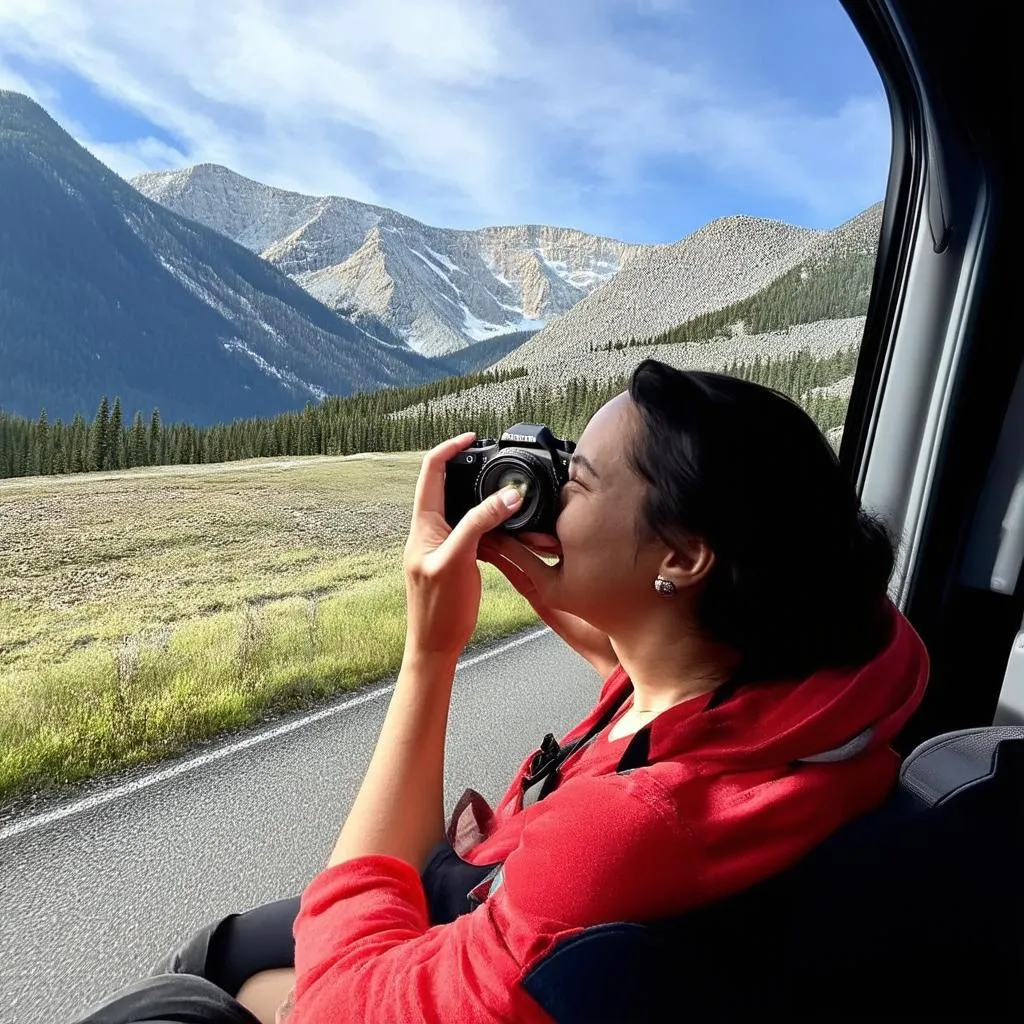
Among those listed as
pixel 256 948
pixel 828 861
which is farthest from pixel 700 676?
pixel 256 948

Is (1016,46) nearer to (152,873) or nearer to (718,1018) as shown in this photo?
(718,1018)

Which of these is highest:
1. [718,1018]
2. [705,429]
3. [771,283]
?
[771,283]

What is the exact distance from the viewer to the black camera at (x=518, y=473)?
2.90 feet

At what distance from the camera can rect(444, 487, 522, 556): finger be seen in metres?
0.85

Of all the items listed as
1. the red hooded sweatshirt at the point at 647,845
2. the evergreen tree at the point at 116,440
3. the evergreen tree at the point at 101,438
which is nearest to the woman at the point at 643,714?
the red hooded sweatshirt at the point at 647,845

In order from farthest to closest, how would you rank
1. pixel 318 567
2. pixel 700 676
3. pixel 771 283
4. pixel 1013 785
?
pixel 318 567 → pixel 771 283 → pixel 700 676 → pixel 1013 785

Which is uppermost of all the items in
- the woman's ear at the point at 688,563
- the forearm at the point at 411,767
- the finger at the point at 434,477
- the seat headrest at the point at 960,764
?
the finger at the point at 434,477

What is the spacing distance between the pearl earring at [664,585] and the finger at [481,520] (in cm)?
17

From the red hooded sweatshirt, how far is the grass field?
64.5 inches

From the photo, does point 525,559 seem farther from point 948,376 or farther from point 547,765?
point 948,376

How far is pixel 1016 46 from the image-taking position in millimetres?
1478

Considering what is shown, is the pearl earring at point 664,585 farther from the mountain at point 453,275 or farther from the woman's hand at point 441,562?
the mountain at point 453,275

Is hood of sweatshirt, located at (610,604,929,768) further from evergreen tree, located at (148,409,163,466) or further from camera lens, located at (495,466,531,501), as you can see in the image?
evergreen tree, located at (148,409,163,466)

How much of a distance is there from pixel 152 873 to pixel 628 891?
1754 millimetres
